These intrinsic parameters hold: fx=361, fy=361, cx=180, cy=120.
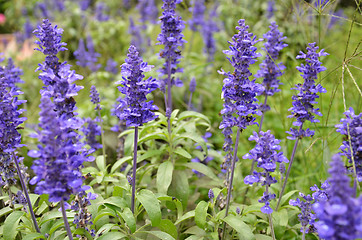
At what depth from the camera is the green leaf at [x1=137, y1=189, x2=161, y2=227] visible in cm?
348

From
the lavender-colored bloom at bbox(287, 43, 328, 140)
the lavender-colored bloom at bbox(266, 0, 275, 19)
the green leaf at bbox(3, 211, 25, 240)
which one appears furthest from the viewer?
the lavender-colored bloom at bbox(266, 0, 275, 19)

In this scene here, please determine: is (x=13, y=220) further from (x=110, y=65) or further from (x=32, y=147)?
(x=110, y=65)

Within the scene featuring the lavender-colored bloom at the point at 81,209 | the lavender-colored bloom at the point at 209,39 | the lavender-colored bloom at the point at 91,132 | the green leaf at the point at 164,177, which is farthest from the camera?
the lavender-colored bloom at the point at 209,39

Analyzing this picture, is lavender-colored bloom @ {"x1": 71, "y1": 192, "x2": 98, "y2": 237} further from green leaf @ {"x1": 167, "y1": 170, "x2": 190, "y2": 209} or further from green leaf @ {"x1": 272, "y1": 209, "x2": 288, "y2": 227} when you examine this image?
green leaf @ {"x1": 272, "y1": 209, "x2": 288, "y2": 227}

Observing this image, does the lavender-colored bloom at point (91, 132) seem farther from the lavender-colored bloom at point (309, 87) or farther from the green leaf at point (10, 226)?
the lavender-colored bloom at point (309, 87)

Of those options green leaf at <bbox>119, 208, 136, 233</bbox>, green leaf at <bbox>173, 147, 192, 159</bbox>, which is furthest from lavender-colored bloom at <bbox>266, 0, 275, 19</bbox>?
green leaf at <bbox>119, 208, 136, 233</bbox>

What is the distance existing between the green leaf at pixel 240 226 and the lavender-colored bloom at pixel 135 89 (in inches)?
50.7

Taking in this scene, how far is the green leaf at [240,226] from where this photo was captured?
343 cm

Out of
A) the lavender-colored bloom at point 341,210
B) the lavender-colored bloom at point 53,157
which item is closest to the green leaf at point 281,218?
the lavender-colored bloom at point 341,210

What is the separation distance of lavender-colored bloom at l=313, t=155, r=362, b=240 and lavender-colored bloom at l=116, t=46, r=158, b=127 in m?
1.77

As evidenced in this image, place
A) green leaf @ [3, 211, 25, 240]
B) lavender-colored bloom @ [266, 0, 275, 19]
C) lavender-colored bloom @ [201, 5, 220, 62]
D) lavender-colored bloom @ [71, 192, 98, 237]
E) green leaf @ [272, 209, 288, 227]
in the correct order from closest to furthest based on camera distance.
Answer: lavender-colored bloom @ [71, 192, 98, 237], green leaf @ [3, 211, 25, 240], green leaf @ [272, 209, 288, 227], lavender-colored bloom @ [266, 0, 275, 19], lavender-colored bloom @ [201, 5, 220, 62]

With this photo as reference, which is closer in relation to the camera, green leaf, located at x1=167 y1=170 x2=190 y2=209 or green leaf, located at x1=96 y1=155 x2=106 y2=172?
green leaf, located at x1=167 y1=170 x2=190 y2=209

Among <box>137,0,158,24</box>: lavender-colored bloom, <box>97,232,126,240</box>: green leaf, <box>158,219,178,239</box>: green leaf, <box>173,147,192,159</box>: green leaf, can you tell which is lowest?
<box>158,219,178,239</box>: green leaf

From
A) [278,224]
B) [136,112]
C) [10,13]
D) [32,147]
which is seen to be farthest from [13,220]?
[10,13]
